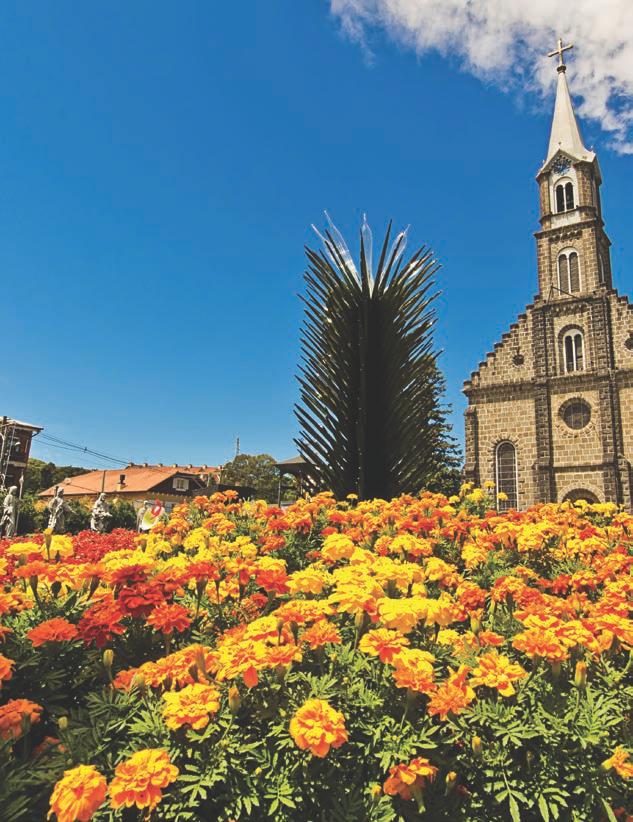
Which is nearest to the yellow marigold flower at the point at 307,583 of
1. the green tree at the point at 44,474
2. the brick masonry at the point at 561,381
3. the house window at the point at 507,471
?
the brick masonry at the point at 561,381

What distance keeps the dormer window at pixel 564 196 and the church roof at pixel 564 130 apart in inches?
55.0

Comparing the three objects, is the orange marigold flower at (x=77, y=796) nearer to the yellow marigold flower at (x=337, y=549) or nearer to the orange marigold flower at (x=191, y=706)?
the orange marigold flower at (x=191, y=706)

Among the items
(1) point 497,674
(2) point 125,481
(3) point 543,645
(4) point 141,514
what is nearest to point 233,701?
(1) point 497,674

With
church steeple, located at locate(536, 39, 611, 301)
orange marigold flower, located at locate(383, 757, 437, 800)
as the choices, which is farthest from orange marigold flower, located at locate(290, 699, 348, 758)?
church steeple, located at locate(536, 39, 611, 301)

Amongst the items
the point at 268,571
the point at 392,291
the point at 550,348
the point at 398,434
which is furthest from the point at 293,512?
the point at 550,348

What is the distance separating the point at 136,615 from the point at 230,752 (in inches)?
22.9

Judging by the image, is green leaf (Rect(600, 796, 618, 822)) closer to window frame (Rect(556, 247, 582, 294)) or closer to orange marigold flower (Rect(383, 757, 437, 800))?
orange marigold flower (Rect(383, 757, 437, 800))

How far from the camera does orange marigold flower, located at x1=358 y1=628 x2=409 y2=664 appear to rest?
1.55 metres

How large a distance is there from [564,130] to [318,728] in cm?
3519

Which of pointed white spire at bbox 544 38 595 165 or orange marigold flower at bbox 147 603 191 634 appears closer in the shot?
orange marigold flower at bbox 147 603 191 634

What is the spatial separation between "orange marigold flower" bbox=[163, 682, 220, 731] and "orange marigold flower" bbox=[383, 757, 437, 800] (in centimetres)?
47

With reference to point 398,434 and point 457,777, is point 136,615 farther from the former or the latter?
point 398,434

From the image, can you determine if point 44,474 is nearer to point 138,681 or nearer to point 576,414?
point 576,414

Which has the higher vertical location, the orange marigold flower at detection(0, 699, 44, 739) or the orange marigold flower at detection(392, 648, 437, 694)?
the orange marigold flower at detection(392, 648, 437, 694)
